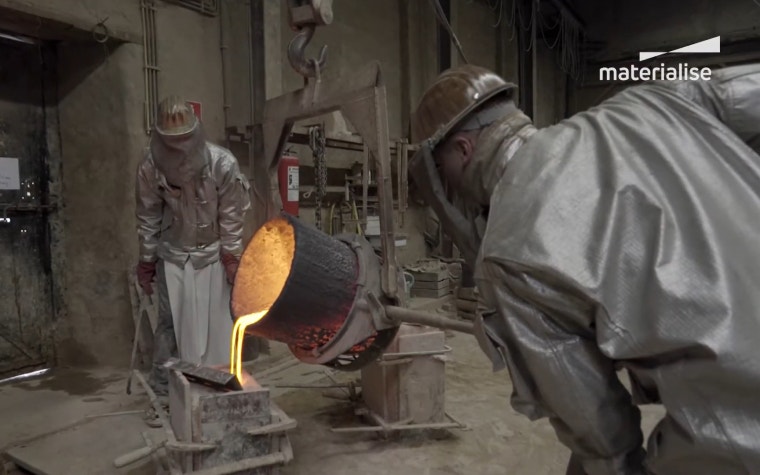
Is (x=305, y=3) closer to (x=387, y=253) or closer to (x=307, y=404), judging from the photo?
(x=387, y=253)

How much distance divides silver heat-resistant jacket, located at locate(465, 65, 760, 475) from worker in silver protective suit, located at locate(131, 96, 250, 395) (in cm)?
291

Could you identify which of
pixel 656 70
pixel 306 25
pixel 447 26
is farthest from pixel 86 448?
pixel 656 70

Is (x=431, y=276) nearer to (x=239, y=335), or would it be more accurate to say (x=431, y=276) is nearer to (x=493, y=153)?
(x=239, y=335)

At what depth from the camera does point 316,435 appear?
10.7ft

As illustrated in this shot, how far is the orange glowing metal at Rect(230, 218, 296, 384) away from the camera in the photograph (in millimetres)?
2072

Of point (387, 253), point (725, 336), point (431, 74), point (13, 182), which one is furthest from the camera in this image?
point (431, 74)

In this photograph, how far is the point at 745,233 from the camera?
2.92 feet

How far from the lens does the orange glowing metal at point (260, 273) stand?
207 centimetres

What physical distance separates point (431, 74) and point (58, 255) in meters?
4.96

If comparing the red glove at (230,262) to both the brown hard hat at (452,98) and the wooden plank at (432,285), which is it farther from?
the wooden plank at (432,285)

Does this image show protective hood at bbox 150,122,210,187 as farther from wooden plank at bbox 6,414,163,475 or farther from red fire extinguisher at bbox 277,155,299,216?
wooden plank at bbox 6,414,163,475

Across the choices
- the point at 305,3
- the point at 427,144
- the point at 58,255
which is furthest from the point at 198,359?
the point at 427,144

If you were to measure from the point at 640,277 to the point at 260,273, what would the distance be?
1535mm

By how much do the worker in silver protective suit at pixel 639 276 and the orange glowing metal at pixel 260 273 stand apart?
1.14m
